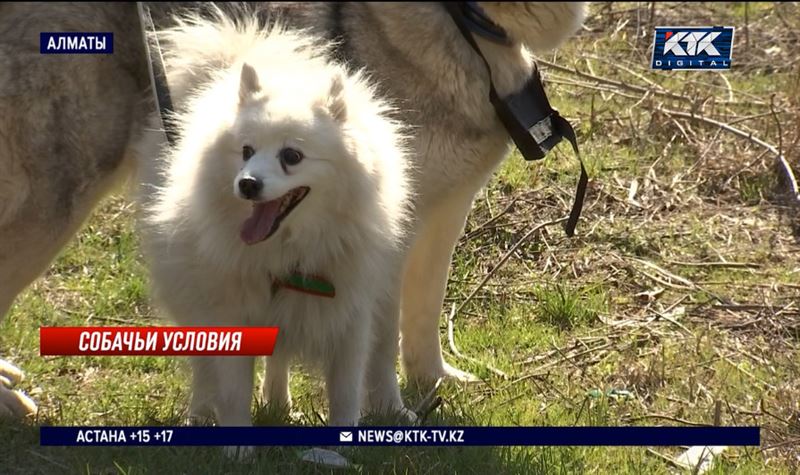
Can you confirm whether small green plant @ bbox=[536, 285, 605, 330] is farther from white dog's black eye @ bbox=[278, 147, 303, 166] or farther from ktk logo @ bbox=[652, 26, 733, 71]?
white dog's black eye @ bbox=[278, 147, 303, 166]

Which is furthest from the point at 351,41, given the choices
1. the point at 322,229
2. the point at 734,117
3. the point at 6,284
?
the point at 734,117

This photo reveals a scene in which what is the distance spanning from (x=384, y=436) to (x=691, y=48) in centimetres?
162

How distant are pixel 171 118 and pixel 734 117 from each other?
313cm

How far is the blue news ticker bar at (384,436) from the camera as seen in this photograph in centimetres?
365

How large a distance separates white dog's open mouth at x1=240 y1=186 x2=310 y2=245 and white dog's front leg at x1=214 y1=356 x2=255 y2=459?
0.50 m

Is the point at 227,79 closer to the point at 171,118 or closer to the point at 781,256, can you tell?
the point at 171,118

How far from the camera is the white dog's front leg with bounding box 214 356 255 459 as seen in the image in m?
3.70

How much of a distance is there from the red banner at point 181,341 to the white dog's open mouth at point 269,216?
380 mm

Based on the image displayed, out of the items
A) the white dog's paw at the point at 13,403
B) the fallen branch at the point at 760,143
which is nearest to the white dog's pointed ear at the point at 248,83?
the white dog's paw at the point at 13,403

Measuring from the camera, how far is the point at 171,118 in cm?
394

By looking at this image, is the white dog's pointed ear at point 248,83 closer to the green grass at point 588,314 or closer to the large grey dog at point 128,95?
the large grey dog at point 128,95

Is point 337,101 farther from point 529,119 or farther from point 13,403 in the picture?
point 13,403

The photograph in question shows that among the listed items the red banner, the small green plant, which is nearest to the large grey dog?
the red banner

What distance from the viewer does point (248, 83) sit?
344 centimetres
